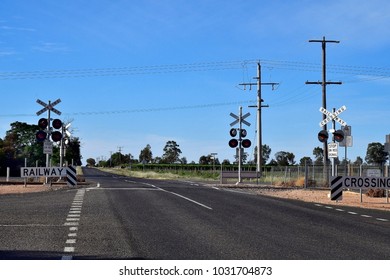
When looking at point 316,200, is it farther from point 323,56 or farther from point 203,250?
point 323,56

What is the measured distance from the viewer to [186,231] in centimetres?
1323

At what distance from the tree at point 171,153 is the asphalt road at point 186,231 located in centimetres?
14768

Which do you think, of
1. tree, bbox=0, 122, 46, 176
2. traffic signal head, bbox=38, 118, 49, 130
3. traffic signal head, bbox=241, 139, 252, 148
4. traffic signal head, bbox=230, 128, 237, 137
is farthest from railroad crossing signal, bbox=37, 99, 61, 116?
tree, bbox=0, 122, 46, 176

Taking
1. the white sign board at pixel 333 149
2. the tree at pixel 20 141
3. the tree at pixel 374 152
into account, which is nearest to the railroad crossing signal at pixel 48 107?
the white sign board at pixel 333 149

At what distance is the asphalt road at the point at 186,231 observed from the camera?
1026 centimetres

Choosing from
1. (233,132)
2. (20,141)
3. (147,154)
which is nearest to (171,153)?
(147,154)

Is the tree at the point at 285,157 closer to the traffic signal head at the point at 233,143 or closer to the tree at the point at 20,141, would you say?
the tree at the point at 20,141

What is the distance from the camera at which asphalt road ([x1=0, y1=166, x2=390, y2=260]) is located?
10.3 metres

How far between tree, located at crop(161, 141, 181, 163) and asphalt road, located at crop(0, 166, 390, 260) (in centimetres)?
14768

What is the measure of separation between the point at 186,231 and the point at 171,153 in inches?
6173

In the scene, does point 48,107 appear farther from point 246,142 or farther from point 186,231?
point 186,231
